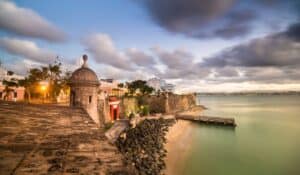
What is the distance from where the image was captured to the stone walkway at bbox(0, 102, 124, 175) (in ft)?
12.0

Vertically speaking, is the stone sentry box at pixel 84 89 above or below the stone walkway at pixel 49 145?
above

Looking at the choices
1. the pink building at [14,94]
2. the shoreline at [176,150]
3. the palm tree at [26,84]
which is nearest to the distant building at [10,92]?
the pink building at [14,94]

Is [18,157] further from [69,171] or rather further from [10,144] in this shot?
[69,171]

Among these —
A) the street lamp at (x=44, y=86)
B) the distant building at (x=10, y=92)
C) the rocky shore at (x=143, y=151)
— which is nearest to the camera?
the rocky shore at (x=143, y=151)

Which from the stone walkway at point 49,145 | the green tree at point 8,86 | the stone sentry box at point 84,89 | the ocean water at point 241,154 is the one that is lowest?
the ocean water at point 241,154

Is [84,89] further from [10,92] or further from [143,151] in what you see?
[10,92]

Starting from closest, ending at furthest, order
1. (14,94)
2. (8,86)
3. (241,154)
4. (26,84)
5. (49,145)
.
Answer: (49,145) → (241,154) → (8,86) → (14,94) → (26,84)

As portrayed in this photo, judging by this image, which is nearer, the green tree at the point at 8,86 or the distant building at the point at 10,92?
the green tree at the point at 8,86

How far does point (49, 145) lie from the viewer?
4656 mm

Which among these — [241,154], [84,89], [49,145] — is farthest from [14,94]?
[241,154]

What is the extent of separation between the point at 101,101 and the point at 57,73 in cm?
1721

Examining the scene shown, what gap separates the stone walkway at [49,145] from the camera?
144 inches

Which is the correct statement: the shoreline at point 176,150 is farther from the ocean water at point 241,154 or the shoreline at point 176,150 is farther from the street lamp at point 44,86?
the street lamp at point 44,86

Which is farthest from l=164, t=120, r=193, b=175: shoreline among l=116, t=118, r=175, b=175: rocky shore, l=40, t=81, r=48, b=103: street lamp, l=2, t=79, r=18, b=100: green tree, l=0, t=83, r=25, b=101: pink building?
l=40, t=81, r=48, b=103: street lamp
